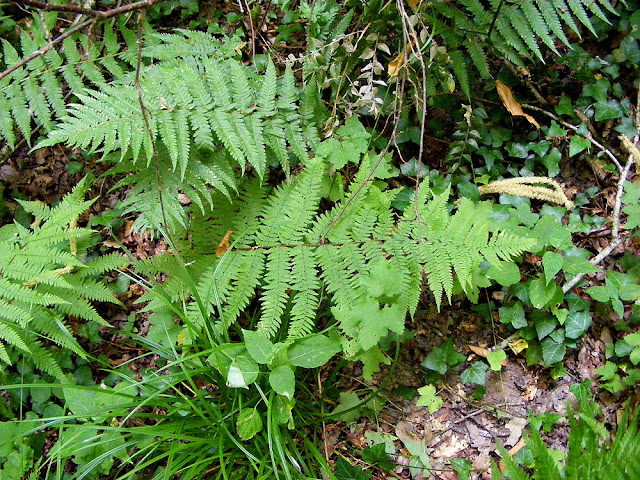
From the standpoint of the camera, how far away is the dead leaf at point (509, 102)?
2689 mm

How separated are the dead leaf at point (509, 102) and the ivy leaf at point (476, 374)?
1365 millimetres

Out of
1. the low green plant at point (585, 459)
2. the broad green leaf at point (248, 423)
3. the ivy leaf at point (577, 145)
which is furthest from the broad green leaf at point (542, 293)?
the broad green leaf at point (248, 423)

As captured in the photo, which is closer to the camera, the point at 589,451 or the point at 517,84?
the point at 589,451

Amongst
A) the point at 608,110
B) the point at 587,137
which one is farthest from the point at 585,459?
the point at 608,110

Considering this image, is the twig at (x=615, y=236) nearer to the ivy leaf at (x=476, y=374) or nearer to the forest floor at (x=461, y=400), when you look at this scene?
the forest floor at (x=461, y=400)

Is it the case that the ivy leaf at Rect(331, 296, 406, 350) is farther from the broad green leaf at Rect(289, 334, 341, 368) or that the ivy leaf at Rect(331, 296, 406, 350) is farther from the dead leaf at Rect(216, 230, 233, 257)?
the dead leaf at Rect(216, 230, 233, 257)

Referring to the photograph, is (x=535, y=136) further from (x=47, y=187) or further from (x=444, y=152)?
(x=47, y=187)

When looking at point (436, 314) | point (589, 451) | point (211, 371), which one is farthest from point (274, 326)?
point (589, 451)

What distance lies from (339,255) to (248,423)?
0.88 metres

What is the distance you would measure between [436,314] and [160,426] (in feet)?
4.97

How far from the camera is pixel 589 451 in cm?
179

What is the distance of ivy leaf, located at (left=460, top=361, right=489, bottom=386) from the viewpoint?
2480 mm

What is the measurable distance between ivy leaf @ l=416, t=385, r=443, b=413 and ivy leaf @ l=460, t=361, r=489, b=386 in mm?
167

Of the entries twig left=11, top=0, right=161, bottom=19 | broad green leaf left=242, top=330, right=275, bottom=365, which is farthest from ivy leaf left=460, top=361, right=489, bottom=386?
twig left=11, top=0, right=161, bottom=19
